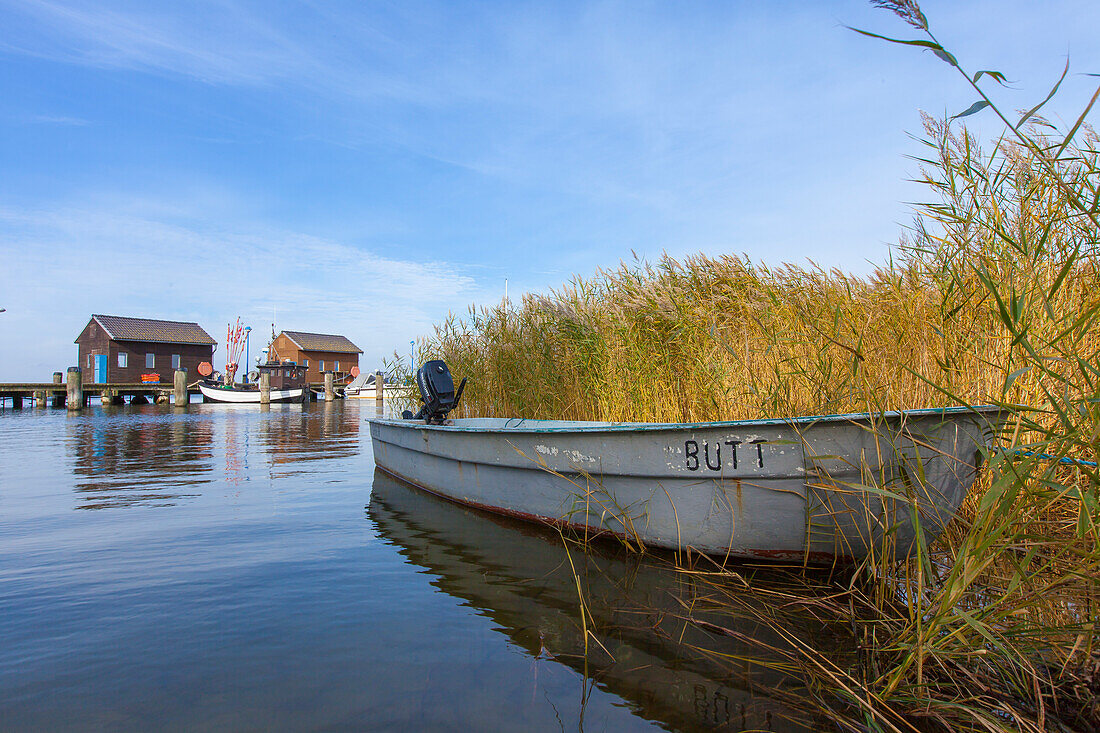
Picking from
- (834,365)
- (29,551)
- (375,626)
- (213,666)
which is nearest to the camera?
(213,666)

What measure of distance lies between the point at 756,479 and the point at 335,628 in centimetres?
272

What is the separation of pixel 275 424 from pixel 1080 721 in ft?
73.8

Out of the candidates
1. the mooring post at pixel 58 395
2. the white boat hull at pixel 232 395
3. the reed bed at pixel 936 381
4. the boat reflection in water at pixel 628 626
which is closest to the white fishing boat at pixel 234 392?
the white boat hull at pixel 232 395

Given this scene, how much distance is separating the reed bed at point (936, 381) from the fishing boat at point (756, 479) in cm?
22

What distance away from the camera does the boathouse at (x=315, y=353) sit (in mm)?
55438

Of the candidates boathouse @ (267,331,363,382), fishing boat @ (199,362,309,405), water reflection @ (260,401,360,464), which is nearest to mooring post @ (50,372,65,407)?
fishing boat @ (199,362,309,405)

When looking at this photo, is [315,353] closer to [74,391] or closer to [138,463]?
[74,391]

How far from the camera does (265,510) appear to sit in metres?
6.92

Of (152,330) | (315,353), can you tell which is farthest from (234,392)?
(315,353)

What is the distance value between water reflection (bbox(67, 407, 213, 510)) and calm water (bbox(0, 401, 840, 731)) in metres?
0.66

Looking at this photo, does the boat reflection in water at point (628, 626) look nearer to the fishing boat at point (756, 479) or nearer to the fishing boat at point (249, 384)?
the fishing boat at point (756, 479)

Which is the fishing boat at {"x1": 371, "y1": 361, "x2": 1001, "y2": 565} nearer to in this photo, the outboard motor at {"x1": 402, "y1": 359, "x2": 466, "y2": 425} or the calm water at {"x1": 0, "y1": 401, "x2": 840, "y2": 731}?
the calm water at {"x1": 0, "y1": 401, "x2": 840, "y2": 731}

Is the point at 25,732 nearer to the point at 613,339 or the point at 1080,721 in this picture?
the point at 1080,721

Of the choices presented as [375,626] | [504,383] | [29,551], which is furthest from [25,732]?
[504,383]
